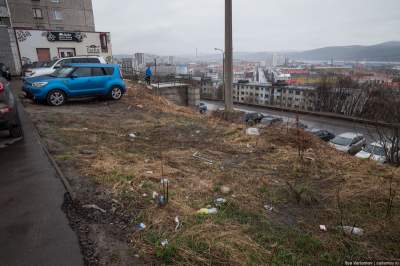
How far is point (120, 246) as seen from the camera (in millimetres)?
2420

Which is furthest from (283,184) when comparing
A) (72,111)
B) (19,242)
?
(72,111)

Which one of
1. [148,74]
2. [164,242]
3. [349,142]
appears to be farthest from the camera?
[148,74]

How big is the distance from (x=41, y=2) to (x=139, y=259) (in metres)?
48.2

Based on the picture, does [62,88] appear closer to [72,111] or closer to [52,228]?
[72,111]

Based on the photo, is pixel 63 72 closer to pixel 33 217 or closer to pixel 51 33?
pixel 33 217

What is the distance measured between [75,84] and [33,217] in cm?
830

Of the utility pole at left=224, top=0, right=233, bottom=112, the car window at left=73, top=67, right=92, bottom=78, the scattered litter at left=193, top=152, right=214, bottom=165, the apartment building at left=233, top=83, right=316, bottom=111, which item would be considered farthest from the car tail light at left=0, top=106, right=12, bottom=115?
the apartment building at left=233, top=83, right=316, bottom=111

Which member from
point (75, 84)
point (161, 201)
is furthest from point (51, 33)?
point (161, 201)

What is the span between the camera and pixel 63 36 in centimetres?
2480

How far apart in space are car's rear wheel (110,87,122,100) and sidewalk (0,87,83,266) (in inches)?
269

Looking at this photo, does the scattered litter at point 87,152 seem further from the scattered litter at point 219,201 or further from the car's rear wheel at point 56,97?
the car's rear wheel at point 56,97

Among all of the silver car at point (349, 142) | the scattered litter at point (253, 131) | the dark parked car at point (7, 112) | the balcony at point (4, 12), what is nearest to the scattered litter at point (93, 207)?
the dark parked car at point (7, 112)

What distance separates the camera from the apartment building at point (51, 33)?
2250 centimetres

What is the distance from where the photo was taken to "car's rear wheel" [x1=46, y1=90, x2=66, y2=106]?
948cm
